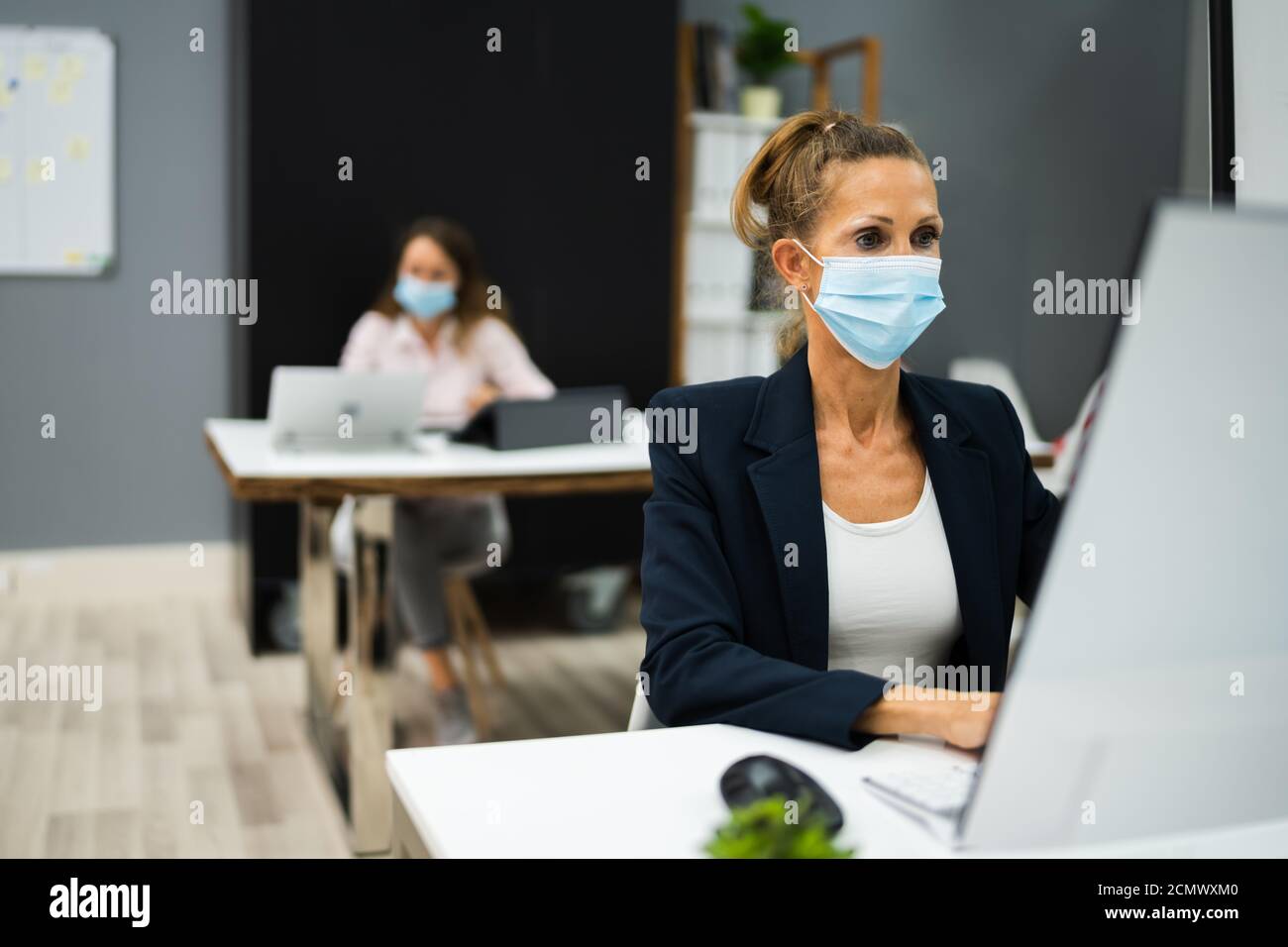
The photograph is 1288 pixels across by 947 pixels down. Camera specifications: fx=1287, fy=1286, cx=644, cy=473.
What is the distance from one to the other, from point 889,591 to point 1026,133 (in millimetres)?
3993

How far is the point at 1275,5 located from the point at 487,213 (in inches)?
132

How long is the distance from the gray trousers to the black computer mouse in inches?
93.4

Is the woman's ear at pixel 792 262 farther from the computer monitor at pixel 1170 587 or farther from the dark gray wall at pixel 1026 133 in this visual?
the dark gray wall at pixel 1026 133

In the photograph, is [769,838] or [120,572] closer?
[769,838]

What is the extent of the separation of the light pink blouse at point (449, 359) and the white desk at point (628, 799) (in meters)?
2.80

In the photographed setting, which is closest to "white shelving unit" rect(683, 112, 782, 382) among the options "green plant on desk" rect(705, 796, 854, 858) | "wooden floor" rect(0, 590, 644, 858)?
"wooden floor" rect(0, 590, 644, 858)

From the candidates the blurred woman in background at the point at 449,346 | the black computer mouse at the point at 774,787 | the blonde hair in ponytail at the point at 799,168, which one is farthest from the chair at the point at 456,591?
the black computer mouse at the point at 774,787

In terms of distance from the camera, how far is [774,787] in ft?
3.11

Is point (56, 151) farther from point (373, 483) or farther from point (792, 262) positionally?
point (792, 262)

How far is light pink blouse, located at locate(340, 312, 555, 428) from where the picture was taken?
3922 millimetres

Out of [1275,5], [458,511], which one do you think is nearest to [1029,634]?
[1275,5]

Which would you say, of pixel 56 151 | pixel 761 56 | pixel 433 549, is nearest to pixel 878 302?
pixel 433 549

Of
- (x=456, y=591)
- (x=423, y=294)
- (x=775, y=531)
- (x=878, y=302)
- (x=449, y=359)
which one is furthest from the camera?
(x=449, y=359)

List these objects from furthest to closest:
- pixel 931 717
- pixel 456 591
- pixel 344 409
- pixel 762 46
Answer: pixel 762 46 → pixel 456 591 → pixel 344 409 → pixel 931 717
